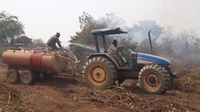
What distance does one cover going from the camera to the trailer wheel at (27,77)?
1515 centimetres

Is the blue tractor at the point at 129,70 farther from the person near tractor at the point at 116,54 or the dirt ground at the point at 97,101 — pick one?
the dirt ground at the point at 97,101

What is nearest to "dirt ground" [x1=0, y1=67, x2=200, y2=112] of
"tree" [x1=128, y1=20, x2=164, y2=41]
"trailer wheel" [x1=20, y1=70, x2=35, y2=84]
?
"trailer wheel" [x1=20, y1=70, x2=35, y2=84]

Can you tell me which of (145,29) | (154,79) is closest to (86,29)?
(145,29)

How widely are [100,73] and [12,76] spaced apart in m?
4.13

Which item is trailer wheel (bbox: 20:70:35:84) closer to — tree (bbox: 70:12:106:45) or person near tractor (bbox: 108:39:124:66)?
person near tractor (bbox: 108:39:124:66)

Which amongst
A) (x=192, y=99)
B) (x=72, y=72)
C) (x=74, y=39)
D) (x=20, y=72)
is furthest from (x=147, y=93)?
(x=74, y=39)

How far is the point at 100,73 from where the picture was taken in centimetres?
1380

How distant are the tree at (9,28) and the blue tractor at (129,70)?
2201cm

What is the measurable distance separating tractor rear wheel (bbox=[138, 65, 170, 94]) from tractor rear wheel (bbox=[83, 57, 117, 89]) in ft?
3.61

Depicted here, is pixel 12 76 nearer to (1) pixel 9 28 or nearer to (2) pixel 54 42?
(2) pixel 54 42

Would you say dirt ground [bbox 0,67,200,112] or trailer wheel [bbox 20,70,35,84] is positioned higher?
trailer wheel [bbox 20,70,35,84]

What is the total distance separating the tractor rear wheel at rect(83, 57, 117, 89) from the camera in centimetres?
1336

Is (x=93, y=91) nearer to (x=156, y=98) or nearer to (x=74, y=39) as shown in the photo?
(x=156, y=98)

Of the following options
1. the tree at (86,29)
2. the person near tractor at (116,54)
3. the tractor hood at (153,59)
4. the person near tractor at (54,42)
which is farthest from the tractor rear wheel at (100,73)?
the tree at (86,29)
